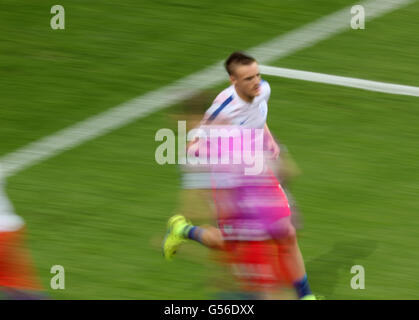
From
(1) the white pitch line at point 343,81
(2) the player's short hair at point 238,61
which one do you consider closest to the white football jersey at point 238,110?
(2) the player's short hair at point 238,61

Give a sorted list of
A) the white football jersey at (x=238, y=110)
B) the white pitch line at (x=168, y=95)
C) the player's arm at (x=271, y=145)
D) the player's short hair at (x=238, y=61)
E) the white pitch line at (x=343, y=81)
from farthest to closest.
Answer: the white pitch line at (x=343, y=81) → the white pitch line at (x=168, y=95) → the player's arm at (x=271, y=145) → the white football jersey at (x=238, y=110) → the player's short hair at (x=238, y=61)

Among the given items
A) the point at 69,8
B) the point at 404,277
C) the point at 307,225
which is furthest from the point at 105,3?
the point at 404,277

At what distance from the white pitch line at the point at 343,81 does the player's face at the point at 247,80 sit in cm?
445

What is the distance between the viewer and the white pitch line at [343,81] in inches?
521

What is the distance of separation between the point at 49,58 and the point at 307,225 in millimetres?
4952

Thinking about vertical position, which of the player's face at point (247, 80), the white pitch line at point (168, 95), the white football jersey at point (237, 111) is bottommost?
the white football jersey at point (237, 111)

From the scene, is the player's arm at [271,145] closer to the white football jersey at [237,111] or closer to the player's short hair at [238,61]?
the white football jersey at [237,111]

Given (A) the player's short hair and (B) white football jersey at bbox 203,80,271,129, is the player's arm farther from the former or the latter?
(A) the player's short hair

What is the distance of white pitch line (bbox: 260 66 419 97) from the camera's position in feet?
43.4

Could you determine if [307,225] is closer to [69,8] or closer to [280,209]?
[280,209]

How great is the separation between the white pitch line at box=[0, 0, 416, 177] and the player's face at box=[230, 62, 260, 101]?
1747 mm

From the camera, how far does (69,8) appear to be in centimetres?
1525

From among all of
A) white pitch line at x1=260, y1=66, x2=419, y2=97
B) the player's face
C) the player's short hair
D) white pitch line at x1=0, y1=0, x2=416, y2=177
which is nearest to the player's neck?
the player's face
